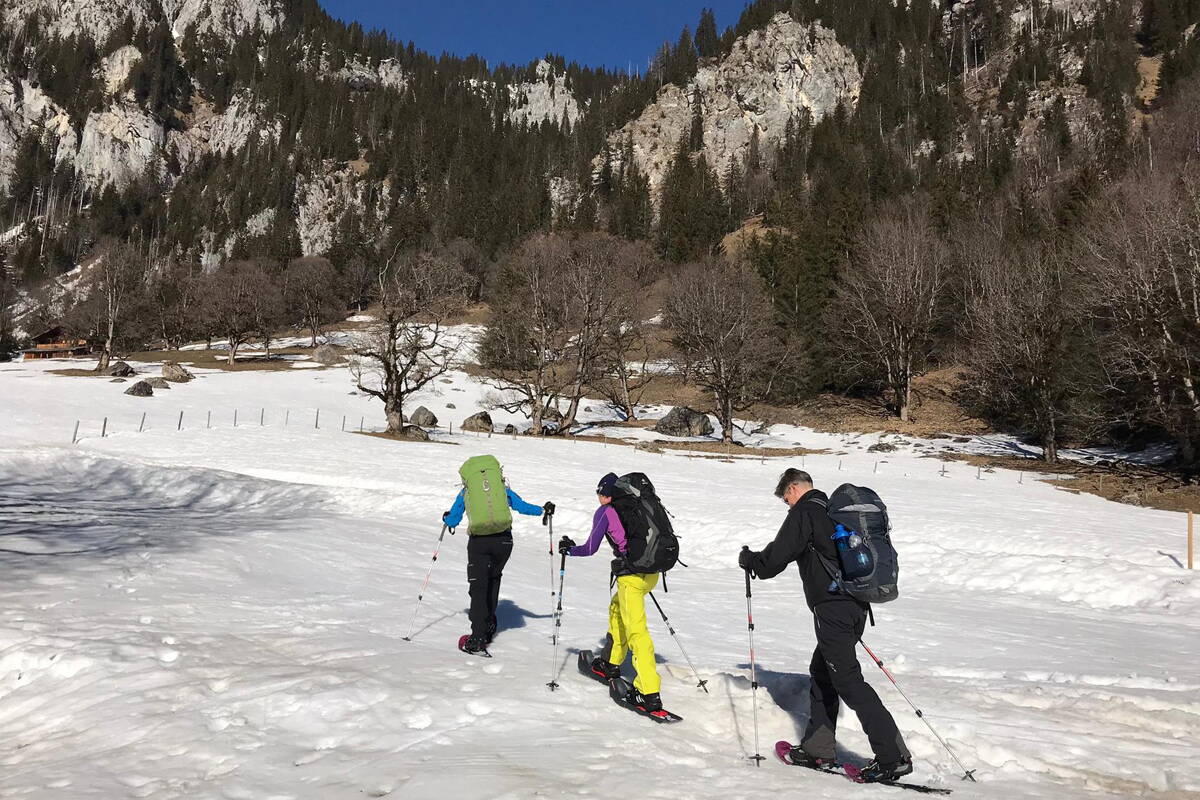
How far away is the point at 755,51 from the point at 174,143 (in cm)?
16425

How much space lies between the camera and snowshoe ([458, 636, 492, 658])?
7.72 m

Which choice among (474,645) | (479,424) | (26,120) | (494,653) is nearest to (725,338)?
(479,424)

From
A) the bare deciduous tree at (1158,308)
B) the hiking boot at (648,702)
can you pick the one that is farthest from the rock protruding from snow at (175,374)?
the bare deciduous tree at (1158,308)

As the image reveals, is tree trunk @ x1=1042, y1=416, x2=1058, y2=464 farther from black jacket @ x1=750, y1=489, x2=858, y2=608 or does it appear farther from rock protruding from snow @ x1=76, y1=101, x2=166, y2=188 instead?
rock protruding from snow @ x1=76, y1=101, x2=166, y2=188

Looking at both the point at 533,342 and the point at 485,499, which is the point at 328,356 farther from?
the point at 485,499

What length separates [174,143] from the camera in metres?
185

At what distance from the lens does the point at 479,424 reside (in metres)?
46.3

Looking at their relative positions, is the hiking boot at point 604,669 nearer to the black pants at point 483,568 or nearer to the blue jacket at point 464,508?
the black pants at point 483,568

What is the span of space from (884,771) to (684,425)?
4155 centimetres

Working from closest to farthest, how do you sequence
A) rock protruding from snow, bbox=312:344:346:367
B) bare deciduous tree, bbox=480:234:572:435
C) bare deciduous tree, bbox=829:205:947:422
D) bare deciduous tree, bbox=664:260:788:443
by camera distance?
1. bare deciduous tree, bbox=480:234:572:435
2. bare deciduous tree, bbox=664:260:788:443
3. bare deciduous tree, bbox=829:205:947:422
4. rock protruding from snow, bbox=312:344:346:367

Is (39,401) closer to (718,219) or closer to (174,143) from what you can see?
(718,219)

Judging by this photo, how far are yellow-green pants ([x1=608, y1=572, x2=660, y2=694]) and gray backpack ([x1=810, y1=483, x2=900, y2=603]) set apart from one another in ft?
6.19

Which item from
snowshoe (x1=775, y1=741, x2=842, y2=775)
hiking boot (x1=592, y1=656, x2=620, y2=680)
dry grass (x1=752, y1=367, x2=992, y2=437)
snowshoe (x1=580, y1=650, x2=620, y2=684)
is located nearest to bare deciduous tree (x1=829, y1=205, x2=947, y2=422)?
dry grass (x1=752, y1=367, x2=992, y2=437)

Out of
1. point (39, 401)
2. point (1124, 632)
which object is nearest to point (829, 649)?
point (1124, 632)
